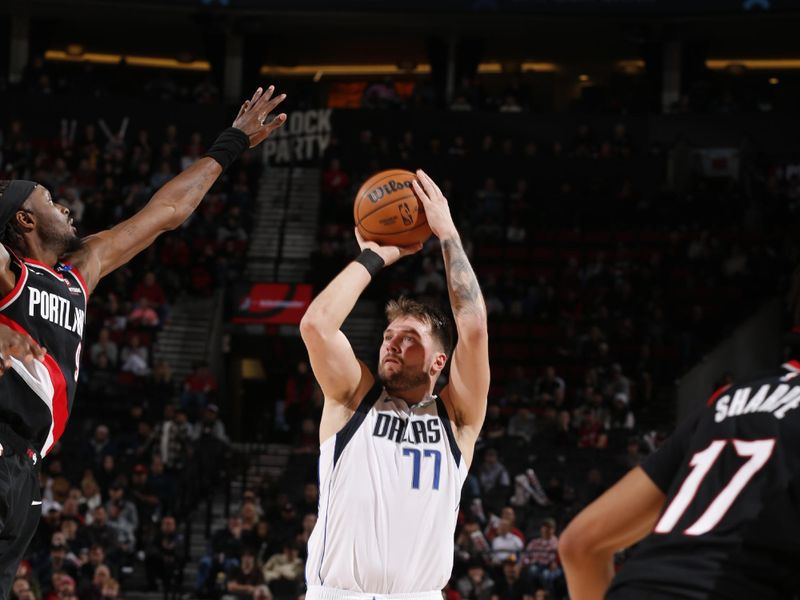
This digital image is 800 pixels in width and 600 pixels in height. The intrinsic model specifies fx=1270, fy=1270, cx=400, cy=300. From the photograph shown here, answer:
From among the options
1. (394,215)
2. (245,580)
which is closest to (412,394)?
(394,215)

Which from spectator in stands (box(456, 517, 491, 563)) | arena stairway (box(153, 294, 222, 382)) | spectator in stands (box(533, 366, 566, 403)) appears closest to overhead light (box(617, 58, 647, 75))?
arena stairway (box(153, 294, 222, 382))

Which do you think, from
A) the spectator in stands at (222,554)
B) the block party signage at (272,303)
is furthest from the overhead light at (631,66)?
the spectator in stands at (222,554)

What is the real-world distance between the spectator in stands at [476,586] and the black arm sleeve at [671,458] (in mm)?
11010

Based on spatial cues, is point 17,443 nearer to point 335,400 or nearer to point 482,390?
point 335,400

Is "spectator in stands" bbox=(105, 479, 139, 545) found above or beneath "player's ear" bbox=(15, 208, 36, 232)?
beneath

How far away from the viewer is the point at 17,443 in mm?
5168

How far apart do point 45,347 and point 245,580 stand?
9733 millimetres

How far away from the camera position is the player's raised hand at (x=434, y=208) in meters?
5.73

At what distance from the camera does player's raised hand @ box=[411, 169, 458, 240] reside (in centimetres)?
573

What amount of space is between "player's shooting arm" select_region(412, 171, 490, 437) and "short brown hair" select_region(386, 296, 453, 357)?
68mm

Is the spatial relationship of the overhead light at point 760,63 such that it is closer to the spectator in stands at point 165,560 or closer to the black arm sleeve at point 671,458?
the spectator in stands at point 165,560

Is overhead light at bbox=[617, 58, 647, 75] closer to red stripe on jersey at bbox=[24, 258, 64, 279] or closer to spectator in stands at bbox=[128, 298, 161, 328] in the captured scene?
spectator in stands at bbox=[128, 298, 161, 328]

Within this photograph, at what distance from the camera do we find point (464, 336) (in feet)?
18.4

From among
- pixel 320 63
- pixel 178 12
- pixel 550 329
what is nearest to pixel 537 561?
pixel 550 329
